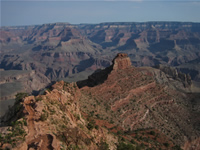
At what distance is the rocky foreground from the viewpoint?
1847cm

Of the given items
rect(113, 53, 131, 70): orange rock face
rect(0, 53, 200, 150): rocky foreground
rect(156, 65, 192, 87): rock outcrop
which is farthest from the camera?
rect(156, 65, 192, 87): rock outcrop

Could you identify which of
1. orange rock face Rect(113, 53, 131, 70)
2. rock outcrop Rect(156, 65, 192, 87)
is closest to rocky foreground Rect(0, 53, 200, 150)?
orange rock face Rect(113, 53, 131, 70)

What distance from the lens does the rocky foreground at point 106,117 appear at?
18.5 m

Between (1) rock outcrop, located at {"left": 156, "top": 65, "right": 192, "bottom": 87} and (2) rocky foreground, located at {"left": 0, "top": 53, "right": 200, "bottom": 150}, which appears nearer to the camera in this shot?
(2) rocky foreground, located at {"left": 0, "top": 53, "right": 200, "bottom": 150}

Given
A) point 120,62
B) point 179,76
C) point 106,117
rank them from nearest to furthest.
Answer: point 106,117 → point 120,62 → point 179,76

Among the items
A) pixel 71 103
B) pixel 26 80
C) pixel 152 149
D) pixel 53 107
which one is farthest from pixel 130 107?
pixel 26 80

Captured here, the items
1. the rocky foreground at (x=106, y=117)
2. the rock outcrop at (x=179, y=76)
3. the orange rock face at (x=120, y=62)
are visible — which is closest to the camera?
the rocky foreground at (x=106, y=117)

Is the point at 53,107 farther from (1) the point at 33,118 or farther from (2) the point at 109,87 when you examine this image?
(2) the point at 109,87

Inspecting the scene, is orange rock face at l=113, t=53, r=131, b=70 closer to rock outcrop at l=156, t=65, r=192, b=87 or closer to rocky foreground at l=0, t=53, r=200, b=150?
rocky foreground at l=0, t=53, r=200, b=150

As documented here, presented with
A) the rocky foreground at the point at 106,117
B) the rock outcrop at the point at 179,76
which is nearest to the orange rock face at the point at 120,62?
the rocky foreground at the point at 106,117

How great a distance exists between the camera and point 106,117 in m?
44.8

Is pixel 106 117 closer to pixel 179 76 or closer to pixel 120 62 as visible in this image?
pixel 120 62

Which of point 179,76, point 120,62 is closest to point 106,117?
point 120,62

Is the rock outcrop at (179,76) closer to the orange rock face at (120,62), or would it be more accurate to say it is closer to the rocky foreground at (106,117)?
the rocky foreground at (106,117)
